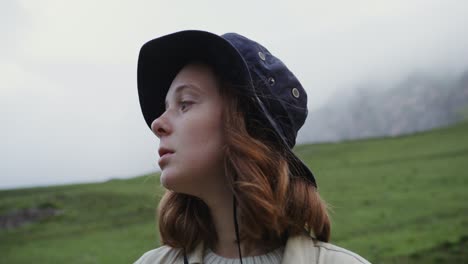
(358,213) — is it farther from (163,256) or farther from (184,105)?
(184,105)

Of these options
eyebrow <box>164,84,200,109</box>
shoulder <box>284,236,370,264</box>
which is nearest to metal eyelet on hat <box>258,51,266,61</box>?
eyebrow <box>164,84,200,109</box>

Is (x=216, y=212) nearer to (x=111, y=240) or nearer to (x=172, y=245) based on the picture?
(x=172, y=245)

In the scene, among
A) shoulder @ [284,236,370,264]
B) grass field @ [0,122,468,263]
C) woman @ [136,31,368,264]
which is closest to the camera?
shoulder @ [284,236,370,264]

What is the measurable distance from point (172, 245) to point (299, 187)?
A: 2.76ft

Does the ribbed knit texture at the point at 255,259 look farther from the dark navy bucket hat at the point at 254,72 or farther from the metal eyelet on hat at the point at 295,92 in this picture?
the metal eyelet on hat at the point at 295,92

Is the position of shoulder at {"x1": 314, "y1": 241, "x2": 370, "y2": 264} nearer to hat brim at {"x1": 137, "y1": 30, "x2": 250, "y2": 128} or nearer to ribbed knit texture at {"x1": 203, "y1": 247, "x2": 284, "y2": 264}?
ribbed knit texture at {"x1": 203, "y1": 247, "x2": 284, "y2": 264}

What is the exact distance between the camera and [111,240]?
19578mm

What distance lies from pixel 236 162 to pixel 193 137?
28cm

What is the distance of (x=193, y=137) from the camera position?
2.78 m

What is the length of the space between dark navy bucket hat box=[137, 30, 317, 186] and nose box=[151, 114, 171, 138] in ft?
1.42

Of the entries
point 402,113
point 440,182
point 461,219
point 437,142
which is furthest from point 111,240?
point 402,113

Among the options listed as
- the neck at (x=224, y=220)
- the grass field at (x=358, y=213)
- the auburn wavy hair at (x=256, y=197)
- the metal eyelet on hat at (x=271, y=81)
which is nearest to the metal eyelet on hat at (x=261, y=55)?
the metal eyelet on hat at (x=271, y=81)

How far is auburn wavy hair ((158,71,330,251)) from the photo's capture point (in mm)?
2717

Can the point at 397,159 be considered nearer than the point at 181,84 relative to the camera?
No
